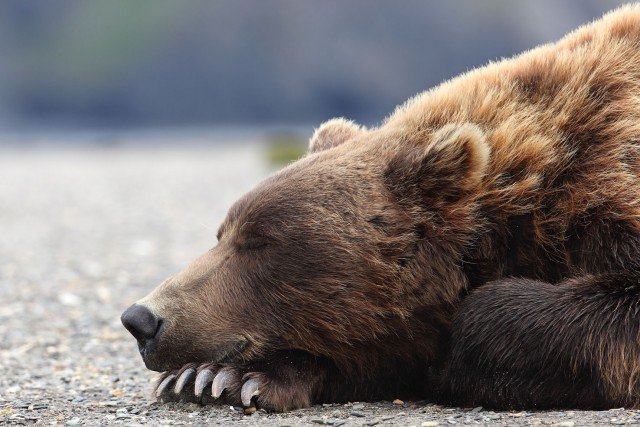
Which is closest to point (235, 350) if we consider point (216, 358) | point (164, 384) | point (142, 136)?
point (216, 358)

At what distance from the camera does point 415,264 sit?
14.8ft

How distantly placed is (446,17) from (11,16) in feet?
92.5

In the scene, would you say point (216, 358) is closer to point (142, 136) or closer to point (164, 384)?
point (164, 384)

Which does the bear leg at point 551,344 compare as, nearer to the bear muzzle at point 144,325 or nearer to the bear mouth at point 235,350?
the bear mouth at point 235,350

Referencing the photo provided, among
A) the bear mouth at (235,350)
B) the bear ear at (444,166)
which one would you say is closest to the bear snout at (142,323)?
the bear mouth at (235,350)

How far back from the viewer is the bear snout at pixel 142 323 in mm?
4461

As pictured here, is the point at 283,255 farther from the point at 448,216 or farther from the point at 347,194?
the point at 448,216

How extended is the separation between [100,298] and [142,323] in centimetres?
422

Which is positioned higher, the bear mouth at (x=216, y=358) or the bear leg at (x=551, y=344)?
the bear mouth at (x=216, y=358)

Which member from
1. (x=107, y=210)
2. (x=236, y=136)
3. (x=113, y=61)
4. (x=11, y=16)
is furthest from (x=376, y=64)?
(x=107, y=210)

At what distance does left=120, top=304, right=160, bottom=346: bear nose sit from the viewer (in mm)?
4457

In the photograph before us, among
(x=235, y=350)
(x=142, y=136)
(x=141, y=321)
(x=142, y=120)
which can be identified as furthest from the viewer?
(x=142, y=120)

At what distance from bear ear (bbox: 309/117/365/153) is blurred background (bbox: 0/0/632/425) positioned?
1.64m

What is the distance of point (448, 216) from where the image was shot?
4516 millimetres
